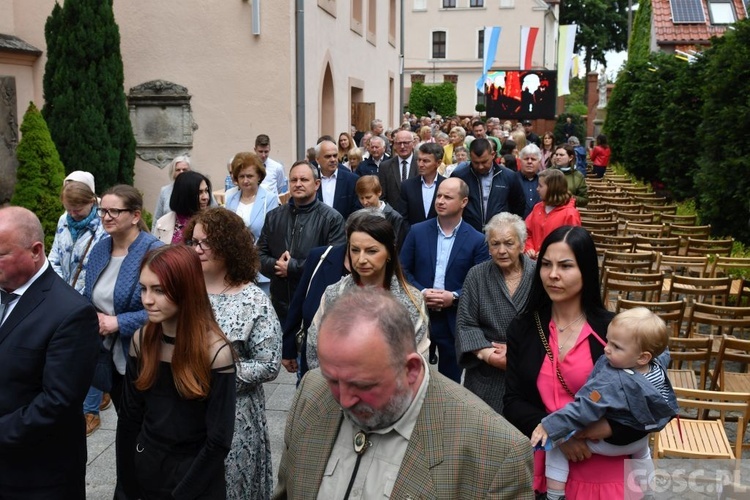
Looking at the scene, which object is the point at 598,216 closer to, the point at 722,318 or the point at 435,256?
the point at 722,318

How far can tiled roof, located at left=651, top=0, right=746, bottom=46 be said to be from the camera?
30203 mm

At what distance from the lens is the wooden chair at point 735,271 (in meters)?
9.02

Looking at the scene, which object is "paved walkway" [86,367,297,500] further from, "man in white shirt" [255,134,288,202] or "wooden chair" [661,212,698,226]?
"wooden chair" [661,212,698,226]

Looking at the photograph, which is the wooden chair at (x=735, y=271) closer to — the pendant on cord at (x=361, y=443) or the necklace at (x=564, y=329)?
the necklace at (x=564, y=329)

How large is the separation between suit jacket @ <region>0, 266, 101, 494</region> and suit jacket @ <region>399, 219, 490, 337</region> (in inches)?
98.3

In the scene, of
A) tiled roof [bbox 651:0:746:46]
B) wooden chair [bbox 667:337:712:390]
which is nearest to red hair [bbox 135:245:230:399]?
wooden chair [bbox 667:337:712:390]

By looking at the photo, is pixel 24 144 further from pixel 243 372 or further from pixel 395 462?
pixel 395 462

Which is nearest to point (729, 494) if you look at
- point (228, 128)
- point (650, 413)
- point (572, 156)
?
point (650, 413)

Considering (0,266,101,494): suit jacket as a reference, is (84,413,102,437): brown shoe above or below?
below

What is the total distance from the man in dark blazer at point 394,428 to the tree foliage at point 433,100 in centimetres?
A: 4727

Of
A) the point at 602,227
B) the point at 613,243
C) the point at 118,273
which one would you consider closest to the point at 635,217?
the point at 602,227

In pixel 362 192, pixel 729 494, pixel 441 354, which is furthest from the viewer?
pixel 362 192

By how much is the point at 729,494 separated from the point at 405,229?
151 inches

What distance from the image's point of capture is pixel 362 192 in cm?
712
